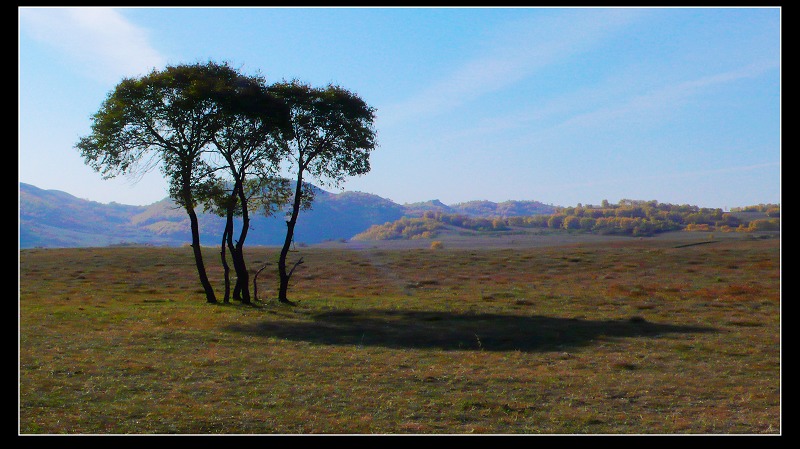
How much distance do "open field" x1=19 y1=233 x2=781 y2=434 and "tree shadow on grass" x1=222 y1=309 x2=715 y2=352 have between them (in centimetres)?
16

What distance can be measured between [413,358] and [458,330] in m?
6.92

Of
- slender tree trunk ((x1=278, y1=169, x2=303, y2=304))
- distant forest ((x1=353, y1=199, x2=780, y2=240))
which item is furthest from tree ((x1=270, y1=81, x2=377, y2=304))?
distant forest ((x1=353, y1=199, x2=780, y2=240))

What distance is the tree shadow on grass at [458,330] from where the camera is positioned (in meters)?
26.3

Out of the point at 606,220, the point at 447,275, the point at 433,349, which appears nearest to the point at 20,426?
the point at 433,349

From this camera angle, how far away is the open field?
14461mm

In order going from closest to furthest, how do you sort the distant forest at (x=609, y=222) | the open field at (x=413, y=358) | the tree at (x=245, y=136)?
the open field at (x=413, y=358) → the tree at (x=245, y=136) → the distant forest at (x=609, y=222)

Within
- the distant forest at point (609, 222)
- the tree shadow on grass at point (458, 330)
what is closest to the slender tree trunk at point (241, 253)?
Result: the tree shadow on grass at point (458, 330)

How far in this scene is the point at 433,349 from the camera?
25094mm

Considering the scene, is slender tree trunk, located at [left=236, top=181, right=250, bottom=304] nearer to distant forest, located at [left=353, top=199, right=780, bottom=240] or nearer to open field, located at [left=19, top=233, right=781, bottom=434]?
open field, located at [left=19, top=233, right=781, bottom=434]

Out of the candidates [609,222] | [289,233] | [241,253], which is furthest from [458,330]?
[609,222]

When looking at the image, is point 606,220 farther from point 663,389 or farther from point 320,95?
point 663,389

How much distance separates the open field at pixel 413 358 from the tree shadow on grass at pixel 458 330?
0.16 m

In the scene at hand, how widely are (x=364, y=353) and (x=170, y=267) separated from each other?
155 ft

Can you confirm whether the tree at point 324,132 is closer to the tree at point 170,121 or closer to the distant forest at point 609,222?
the tree at point 170,121
